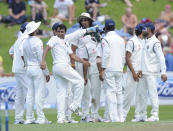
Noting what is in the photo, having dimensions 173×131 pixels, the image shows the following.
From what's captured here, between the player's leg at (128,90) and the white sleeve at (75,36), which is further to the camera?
the player's leg at (128,90)

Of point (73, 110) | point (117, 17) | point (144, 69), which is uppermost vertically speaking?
point (117, 17)

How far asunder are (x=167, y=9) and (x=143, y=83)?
1163cm

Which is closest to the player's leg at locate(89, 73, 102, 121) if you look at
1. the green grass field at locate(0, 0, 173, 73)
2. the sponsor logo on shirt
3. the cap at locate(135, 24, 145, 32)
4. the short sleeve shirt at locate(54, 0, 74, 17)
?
the cap at locate(135, 24, 145, 32)

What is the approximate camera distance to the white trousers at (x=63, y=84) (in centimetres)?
1356

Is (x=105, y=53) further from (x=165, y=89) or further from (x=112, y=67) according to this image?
(x=165, y=89)

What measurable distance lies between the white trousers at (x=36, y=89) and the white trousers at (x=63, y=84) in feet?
1.33

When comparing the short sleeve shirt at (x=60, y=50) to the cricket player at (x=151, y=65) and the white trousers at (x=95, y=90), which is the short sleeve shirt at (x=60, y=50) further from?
the cricket player at (x=151, y=65)

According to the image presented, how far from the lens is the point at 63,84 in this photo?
13.8 m

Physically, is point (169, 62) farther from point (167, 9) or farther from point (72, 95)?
point (72, 95)

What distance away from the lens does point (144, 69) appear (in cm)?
1447

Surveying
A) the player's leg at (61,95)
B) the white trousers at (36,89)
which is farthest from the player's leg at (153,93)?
the white trousers at (36,89)

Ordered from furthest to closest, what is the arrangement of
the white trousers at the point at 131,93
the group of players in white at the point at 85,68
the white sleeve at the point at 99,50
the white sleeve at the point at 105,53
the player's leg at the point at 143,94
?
1. the white trousers at the point at 131,93
2. the player's leg at the point at 143,94
3. the white sleeve at the point at 99,50
4. the white sleeve at the point at 105,53
5. the group of players in white at the point at 85,68

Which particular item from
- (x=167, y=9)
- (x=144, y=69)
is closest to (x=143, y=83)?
(x=144, y=69)

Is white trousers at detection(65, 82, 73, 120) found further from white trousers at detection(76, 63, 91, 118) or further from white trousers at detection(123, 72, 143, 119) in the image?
white trousers at detection(123, 72, 143, 119)
